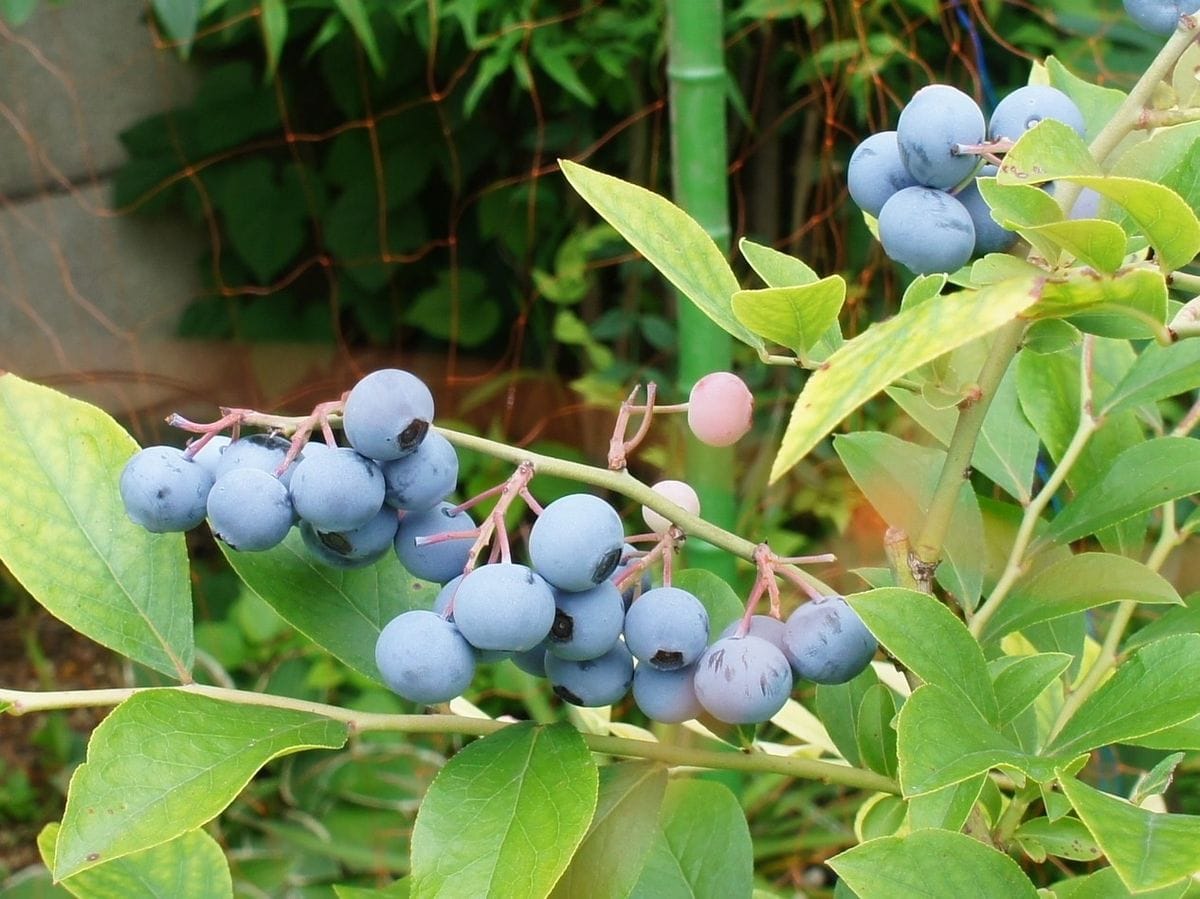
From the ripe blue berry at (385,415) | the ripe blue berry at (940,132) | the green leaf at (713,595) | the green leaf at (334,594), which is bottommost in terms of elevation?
the green leaf at (713,595)

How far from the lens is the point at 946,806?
448 mm

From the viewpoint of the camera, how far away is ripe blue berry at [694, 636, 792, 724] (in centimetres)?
44

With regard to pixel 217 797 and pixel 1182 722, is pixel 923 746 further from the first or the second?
pixel 217 797

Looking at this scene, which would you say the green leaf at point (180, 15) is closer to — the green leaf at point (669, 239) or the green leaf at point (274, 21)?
the green leaf at point (274, 21)

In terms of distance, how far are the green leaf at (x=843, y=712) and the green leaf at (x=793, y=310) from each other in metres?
0.22

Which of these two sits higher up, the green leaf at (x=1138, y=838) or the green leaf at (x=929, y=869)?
the green leaf at (x=1138, y=838)

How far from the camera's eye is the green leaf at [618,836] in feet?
1.59

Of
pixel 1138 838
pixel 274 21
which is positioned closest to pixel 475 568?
pixel 1138 838

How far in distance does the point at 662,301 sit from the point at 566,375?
0.23 m

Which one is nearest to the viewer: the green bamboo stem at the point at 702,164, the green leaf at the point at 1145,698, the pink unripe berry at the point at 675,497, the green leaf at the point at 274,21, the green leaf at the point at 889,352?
the green leaf at the point at 889,352

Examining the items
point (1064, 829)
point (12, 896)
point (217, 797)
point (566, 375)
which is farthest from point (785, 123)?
point (217, 797)

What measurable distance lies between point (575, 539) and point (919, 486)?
0.20m

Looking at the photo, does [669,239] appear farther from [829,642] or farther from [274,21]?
[274,21]

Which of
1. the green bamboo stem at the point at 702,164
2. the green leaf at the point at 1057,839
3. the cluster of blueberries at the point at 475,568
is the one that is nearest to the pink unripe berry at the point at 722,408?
the cluster of blueberries at the point at 475,568
